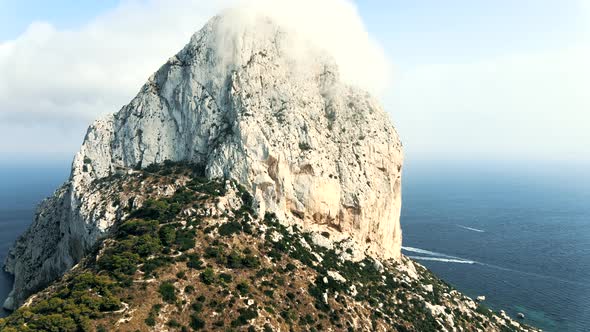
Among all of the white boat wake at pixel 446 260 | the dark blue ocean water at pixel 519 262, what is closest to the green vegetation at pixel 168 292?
the dark blue ocean water at pixel 519 262

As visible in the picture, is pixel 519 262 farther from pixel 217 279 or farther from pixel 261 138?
pixel 217 279

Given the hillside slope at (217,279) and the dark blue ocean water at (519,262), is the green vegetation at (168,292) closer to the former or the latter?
the hillside slope at (217,279)

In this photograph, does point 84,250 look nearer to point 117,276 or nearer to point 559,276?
point 117,276

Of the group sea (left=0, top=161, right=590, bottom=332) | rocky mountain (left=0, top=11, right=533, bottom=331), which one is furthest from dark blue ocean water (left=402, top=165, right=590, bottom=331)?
rocky mountain (left=0, top=11, right=533, bottom=331)

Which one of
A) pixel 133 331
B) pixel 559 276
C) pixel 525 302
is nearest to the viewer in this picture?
pixel 133 331

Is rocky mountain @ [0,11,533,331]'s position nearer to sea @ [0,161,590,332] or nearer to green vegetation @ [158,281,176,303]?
green vegetation @ [158,281,176,303]

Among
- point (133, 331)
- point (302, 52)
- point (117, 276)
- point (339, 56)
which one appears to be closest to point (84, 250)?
point (117, 276)
